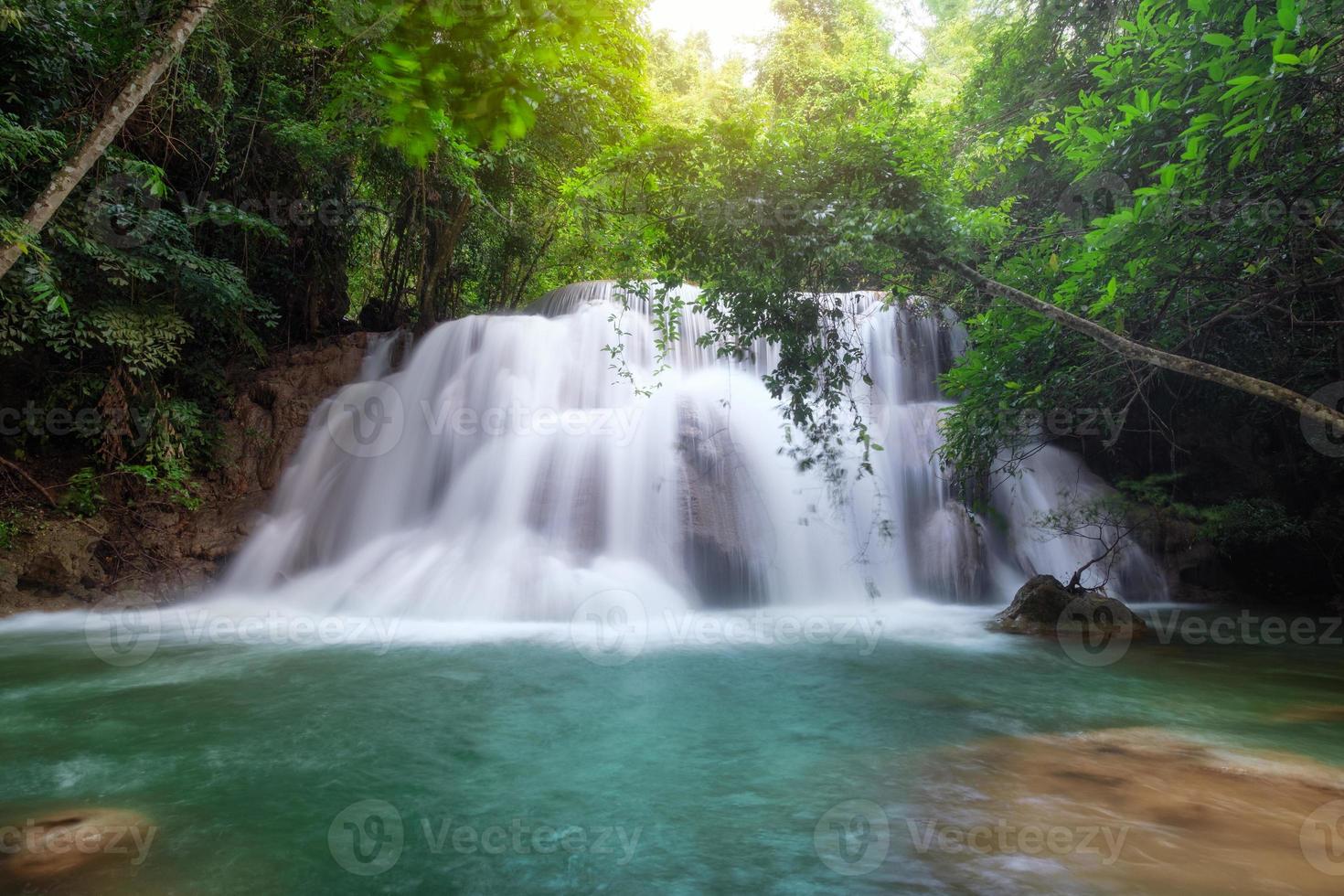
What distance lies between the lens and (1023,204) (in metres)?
10.6

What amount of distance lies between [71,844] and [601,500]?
6.92m

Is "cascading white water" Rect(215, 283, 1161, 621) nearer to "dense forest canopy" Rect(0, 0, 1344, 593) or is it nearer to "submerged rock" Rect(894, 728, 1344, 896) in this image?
"dense forest canopy" Rect(0, 0, 1344, 593)

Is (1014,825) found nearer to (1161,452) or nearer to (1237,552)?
(1237,552)

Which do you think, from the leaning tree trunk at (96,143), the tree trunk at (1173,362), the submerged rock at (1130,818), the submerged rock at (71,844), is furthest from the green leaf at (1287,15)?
the submerged rock at (71,844)

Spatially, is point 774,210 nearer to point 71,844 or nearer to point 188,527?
point 71,844

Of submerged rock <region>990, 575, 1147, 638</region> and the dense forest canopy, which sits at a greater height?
the dense forest canopy

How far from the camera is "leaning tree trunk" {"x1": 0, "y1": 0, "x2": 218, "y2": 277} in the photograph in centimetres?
456

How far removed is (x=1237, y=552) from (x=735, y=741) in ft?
30.3

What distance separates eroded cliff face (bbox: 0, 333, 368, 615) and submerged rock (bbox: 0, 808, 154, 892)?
691 cm

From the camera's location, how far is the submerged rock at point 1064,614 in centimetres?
716

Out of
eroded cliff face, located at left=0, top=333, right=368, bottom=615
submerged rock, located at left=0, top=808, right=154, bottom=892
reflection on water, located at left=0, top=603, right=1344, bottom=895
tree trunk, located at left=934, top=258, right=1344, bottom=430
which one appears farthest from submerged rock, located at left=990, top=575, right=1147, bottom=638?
eroded cliff face, located at left=0, top=333, right=368, bottom=615

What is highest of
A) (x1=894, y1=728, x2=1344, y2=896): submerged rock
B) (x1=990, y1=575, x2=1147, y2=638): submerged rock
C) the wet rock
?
the wet rock

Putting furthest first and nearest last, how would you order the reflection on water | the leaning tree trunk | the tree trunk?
1. the leaning tree trunk
2. the tree trunk
3. the reflection on water

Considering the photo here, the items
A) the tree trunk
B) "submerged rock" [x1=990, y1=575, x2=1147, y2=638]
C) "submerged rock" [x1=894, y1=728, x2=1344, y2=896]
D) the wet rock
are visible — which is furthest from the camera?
the wet rock
